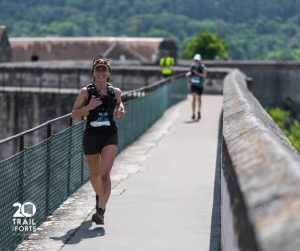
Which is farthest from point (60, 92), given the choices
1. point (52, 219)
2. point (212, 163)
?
point (52, 219)

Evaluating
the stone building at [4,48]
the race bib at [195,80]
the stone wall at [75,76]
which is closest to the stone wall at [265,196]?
the race bib at [195,80]

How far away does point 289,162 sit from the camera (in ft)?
11.8

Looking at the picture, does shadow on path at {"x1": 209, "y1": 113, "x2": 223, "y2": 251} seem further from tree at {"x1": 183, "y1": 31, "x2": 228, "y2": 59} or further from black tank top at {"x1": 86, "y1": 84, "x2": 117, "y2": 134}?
tree at {"x1": 183, "y1": 31, "x2": 228, "y2": 59}

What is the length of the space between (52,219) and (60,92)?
22550mm

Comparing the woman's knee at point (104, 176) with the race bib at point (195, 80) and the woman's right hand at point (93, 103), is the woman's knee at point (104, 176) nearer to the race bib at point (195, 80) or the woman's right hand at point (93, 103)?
the woman's right hand at point (93, 103)

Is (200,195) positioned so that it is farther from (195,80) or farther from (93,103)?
(195,80)

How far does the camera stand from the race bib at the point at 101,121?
812 cm

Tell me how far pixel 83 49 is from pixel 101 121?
70733 millimetres

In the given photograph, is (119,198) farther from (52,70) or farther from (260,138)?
(52,70)

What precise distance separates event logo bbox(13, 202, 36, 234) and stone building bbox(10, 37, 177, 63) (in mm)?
68871

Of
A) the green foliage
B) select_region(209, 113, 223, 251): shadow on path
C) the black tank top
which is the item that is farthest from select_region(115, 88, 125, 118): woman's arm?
the green foliage

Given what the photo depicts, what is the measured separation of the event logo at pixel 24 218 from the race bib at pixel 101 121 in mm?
960

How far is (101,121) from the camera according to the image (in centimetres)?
814

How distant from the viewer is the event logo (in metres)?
7.55
